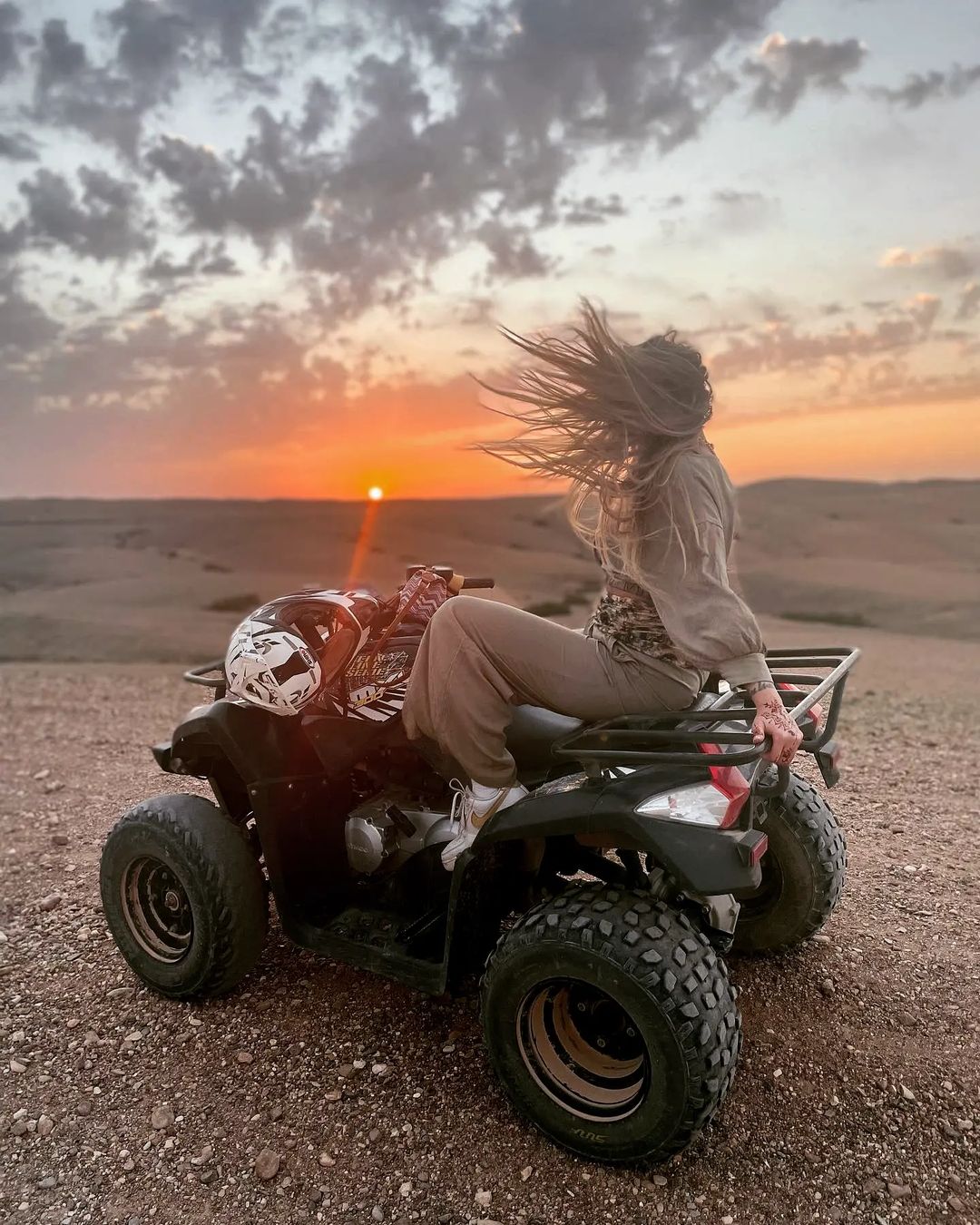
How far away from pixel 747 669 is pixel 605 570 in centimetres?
62

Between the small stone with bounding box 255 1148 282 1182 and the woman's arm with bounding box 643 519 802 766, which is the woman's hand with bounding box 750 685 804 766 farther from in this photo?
the small stone with bounding box 255 1148 282 1182

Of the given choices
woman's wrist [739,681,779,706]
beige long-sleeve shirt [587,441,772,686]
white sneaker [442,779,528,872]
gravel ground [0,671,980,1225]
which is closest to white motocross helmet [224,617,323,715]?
white sneaker [442,779,528,872]

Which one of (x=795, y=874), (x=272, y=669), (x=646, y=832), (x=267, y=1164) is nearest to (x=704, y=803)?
(x=646, y=832)

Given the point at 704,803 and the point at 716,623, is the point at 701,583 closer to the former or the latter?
the point at 716,623

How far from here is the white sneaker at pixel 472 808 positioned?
3281 mm

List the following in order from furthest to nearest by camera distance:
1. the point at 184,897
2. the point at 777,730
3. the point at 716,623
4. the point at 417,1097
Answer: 1. the point at 184,897
2. the point at 417,1097
3. the point at 716,623
4. the point at 777,730

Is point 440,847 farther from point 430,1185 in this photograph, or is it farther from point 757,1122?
point 757,1122

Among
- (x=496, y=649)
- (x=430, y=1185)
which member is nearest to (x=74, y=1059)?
(x=430, y=1185)

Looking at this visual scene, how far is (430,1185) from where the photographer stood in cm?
309

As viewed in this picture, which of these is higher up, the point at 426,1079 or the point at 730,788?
the point at 730,788

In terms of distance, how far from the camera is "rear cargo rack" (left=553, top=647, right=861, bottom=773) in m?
2.89

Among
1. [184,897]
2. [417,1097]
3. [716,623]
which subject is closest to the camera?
[716,623]

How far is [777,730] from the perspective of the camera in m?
2.77

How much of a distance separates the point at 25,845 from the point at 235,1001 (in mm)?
2624
